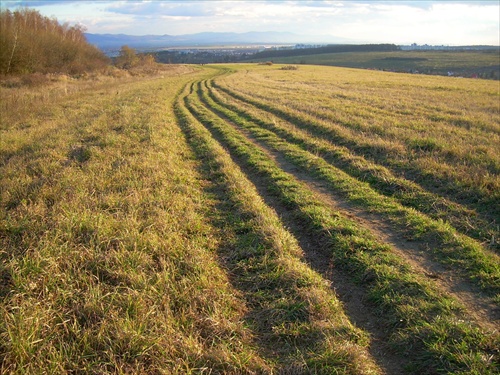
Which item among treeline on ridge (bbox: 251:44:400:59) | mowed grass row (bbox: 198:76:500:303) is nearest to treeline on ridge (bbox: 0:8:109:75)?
mowed grass row (bbox: 198:76:500:303)

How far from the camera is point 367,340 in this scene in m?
3.53

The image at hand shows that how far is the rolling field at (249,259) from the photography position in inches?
128

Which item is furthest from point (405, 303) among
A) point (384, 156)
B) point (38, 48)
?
point (38, 48)

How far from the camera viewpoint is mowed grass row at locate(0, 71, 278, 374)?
3.15m

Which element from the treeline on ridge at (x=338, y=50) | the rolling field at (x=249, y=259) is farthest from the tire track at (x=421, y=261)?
the treeline on ridge at (x=338, y=50)

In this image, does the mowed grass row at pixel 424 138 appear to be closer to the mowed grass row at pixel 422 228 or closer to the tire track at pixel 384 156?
the tire track at pixel 384 156

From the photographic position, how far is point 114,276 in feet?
13.7

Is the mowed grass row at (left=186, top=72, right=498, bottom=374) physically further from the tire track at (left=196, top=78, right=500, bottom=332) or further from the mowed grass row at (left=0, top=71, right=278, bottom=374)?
the mowed grass row at (left=0, top=71, right=278, bottom=374)

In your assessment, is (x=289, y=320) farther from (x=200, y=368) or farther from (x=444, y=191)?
(x=444, y=191)

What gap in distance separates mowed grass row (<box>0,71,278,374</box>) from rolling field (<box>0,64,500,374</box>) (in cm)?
2

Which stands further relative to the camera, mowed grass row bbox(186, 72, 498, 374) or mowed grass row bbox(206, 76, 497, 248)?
mowed grass row bbox(206, 76, 497, 248)

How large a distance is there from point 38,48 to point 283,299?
1582 inches

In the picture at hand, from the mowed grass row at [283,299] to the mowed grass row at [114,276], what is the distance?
18cm

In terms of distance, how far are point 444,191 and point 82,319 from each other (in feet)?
23.7
